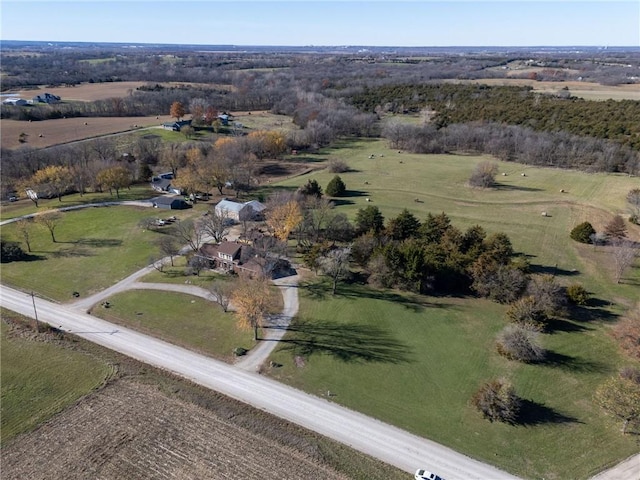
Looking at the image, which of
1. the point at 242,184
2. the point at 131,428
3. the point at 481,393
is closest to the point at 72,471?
the point at 131,428

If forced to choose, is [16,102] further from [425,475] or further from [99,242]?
[425,475]

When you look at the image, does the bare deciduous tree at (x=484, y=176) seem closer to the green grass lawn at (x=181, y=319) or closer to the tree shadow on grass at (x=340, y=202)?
the tree shadow on grass at (x=340, y=202)

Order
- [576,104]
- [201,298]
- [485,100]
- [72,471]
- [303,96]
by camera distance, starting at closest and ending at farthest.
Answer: [72,471] → [201,298] → [576,104] → [485,100] → [303,96]

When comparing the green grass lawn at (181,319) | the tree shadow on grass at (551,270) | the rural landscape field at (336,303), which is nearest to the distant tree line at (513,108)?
the rural landscape field at (336,303)

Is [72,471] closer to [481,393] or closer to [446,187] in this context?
[481,393]

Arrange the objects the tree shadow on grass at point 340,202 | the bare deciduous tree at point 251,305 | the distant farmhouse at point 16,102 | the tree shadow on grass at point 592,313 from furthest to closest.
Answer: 1. the distant farmhouse at point 16,102
2. the tree shadow on grass at point 340,202
3. the tree shadow on grass at point 592,313
4. the bare deciduous tree at point 251,305

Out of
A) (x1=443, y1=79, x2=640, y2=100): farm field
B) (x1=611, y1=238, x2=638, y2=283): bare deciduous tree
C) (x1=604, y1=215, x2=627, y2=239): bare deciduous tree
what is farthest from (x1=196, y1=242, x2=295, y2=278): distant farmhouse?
(x1=443, y1=79, x2=640, y2=100): farm field
